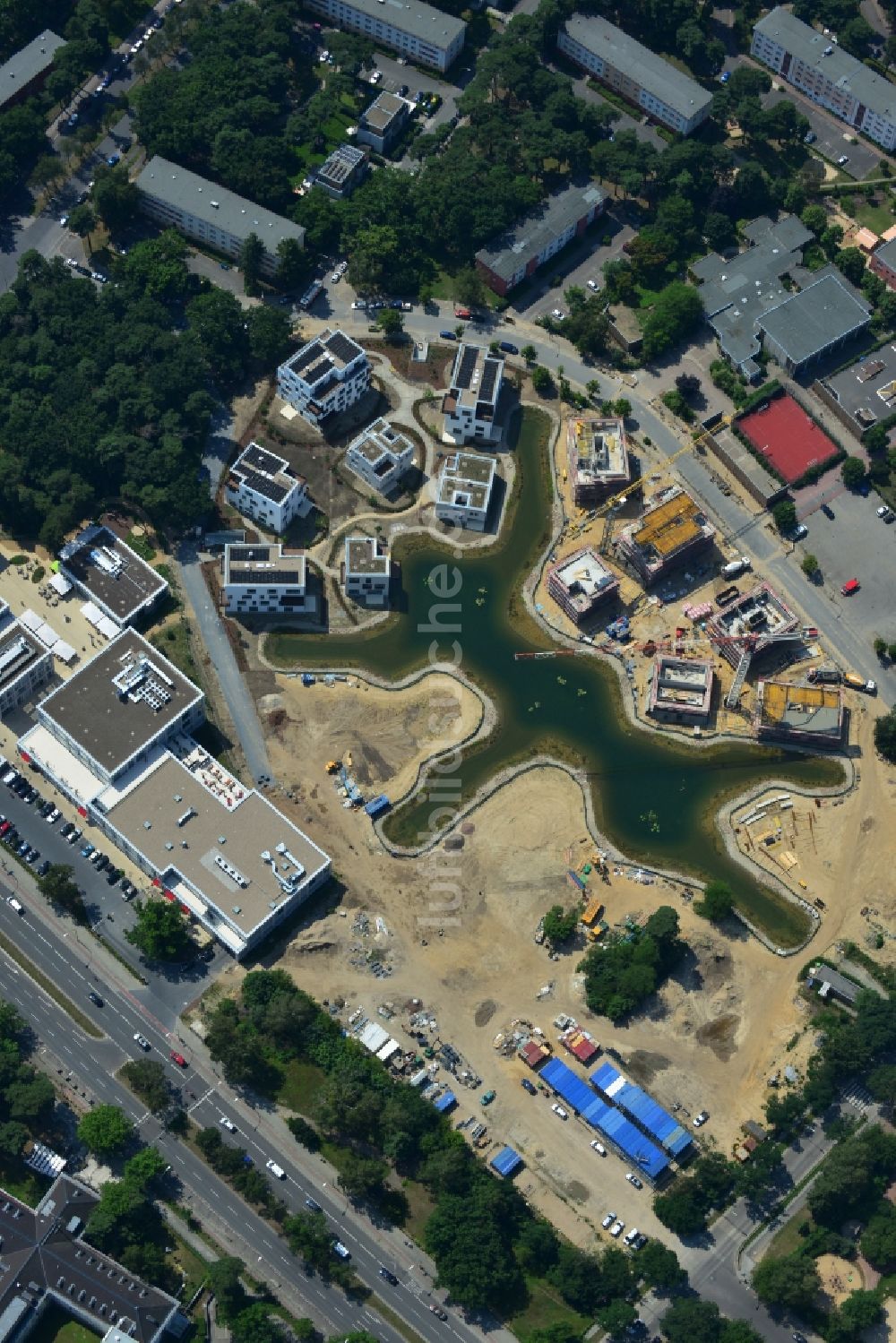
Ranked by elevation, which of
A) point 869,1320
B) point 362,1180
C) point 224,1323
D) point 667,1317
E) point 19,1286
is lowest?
point 19,1286

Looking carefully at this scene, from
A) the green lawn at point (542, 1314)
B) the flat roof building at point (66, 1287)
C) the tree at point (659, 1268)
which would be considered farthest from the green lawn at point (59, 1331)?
the tree at point (659, 1268)

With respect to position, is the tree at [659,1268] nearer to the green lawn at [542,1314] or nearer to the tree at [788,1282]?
the green lawn at [542,1314]

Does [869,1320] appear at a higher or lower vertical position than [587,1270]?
higher

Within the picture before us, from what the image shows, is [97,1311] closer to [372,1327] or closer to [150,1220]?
[150,1220]

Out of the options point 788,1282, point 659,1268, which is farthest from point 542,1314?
point 788,1282

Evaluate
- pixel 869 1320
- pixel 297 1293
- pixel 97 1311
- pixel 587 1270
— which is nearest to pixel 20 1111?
pixel 97 1311

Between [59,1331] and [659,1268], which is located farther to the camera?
[659,1268]

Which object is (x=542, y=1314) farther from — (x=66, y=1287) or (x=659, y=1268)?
(x=66, y=1287)

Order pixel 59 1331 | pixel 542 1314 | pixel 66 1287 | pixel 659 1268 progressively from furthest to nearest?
pixel 542 1314
pixel 659 1268
pixel 59 1331
pixel 66 1287
